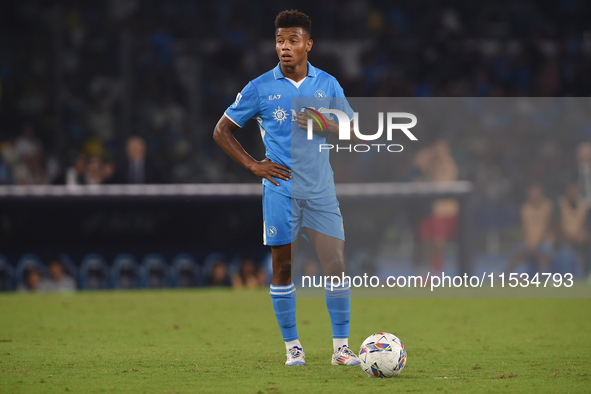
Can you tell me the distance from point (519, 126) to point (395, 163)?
8.15 ft

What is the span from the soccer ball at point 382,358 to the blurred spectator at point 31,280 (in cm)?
694

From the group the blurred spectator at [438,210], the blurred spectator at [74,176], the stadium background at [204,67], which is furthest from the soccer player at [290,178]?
the blurred spectator at [74,176]

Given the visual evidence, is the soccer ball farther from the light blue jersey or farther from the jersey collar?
the jersey collar

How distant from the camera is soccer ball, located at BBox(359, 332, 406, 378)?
15.2 feet

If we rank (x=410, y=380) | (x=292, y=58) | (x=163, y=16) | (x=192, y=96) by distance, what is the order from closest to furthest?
(x=410, y=380)
(x=292, y=58)
(x=192, y=96)
(x=163, y=16)

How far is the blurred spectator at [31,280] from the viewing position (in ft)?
34.1

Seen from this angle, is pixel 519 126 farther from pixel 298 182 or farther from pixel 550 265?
pixel 298 182

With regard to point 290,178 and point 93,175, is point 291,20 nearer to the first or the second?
point 290,178

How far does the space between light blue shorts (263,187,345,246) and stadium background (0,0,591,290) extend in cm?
561

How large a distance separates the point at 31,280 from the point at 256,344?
530 centimetres

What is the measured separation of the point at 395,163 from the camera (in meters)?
8.86

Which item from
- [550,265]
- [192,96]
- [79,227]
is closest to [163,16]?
[192,96]

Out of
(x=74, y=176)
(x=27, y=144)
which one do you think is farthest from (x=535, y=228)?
(x=27, y=144)

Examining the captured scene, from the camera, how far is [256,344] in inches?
247
